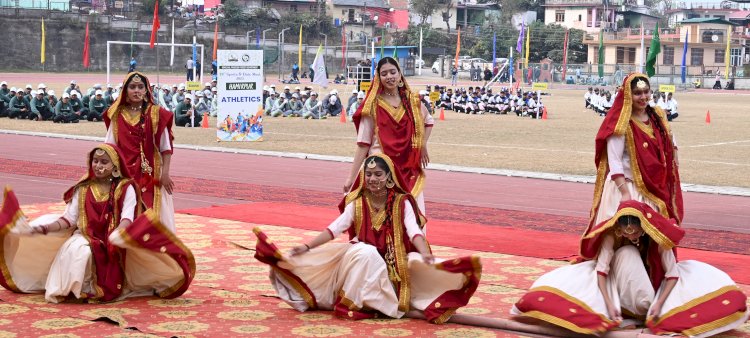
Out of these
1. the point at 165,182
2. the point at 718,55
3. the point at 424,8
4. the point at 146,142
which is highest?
the point at 424,8

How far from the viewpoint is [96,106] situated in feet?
92.6

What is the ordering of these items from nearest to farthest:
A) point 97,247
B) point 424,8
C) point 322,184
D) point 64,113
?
1. point 97,247
2. point 322,184
3. point 64,113
4. point 424,8

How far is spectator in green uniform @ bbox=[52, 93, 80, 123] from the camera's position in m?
27.3

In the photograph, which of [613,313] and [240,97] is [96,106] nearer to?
[240,97]

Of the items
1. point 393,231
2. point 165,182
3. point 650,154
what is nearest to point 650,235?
point 650,154

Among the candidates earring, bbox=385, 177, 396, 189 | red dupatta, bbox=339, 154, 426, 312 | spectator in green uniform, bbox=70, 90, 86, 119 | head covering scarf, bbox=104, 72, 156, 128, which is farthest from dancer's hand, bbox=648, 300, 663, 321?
spectator in green uniform, bbox=70, 90, 86, 119

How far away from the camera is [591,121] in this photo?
104 feet

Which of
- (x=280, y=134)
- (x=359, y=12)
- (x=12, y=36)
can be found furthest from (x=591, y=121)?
(x=359, y=12)

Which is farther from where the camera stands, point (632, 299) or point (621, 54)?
point (621, 54)

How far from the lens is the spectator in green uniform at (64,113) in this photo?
2731cm

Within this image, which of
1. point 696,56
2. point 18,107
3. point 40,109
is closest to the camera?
point 40,109

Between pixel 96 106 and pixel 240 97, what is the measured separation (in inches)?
293

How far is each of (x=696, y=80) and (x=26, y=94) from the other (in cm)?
4383

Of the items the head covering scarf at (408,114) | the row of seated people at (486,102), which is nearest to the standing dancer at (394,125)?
the head covering scarf at (408,114)
